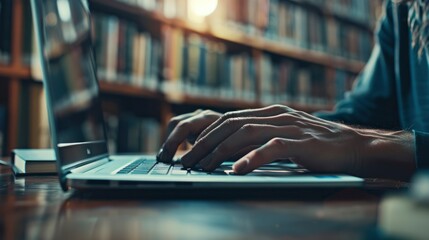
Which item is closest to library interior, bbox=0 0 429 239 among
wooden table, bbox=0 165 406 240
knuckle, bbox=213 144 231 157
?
wooden table, bbox=0 165 406 240

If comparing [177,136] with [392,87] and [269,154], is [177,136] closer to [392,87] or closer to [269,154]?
[269,154]

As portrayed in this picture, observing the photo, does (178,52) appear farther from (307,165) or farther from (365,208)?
(365,208)

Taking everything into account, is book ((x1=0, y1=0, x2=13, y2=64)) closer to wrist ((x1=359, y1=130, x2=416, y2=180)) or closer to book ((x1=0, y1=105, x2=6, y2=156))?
book ((x1=0, y1=105, x2=6, y2=156))

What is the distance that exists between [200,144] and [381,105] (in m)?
0.87

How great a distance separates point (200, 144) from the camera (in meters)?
0.57

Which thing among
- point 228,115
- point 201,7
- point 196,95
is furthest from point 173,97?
point 228,115

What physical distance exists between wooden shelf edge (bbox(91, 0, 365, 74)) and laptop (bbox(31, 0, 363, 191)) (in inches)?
34.3

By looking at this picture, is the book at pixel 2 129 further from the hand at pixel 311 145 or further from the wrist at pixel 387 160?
the wrist at pixel 387 160

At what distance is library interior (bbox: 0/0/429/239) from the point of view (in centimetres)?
30

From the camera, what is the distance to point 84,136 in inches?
28.6

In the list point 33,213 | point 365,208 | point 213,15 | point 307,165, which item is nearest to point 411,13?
point 307,165

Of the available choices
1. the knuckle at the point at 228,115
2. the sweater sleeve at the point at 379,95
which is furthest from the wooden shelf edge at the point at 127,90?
the knuckle at the point at 228,115

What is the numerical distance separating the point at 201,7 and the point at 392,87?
1092 mm

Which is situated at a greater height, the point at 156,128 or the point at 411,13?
the point at 411,13
